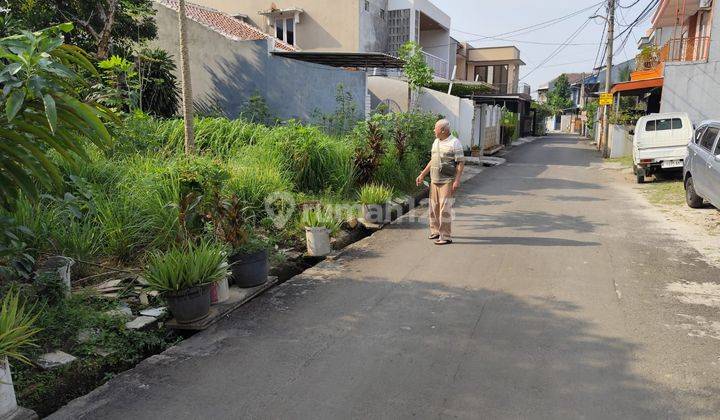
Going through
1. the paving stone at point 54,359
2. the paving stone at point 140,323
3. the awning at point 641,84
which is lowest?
the paving stone at point 140,323

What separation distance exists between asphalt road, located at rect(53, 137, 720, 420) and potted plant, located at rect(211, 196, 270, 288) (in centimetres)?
31

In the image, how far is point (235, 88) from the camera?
13438 millimetres

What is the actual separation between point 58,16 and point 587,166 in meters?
17.5

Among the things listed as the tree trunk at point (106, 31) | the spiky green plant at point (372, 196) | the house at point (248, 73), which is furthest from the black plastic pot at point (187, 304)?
the house at point (248, 73)

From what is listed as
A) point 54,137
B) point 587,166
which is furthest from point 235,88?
point 587,166

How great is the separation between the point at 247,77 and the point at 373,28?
33.2 feet

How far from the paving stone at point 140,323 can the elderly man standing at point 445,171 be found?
165 inches

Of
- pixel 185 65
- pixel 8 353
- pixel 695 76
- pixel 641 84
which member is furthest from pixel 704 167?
pixel 641 84

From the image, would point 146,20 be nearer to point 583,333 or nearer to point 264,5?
point 264,5

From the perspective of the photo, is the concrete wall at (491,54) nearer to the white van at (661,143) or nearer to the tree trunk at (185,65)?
the white van at (661,143)

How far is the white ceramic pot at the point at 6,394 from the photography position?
2939 mm

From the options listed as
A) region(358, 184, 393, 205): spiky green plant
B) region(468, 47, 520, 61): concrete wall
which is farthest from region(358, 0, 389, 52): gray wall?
region(468, 47, 520, 61): concrete wall

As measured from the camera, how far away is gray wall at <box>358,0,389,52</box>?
20.6 metres

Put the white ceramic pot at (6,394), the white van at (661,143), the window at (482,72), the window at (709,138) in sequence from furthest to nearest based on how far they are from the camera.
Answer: the window at (482,72) → the white van at (661,143) → the window at (709,138) → the white ceramic pot at (6,394)
